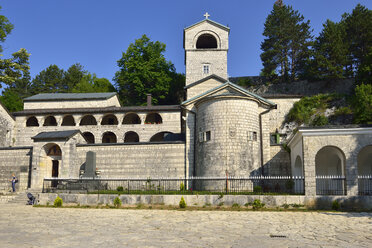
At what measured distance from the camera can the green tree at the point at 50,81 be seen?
58059 mm

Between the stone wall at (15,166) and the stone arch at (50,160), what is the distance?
1.29 m

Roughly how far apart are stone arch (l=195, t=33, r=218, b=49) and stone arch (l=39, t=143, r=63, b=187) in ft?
68.1

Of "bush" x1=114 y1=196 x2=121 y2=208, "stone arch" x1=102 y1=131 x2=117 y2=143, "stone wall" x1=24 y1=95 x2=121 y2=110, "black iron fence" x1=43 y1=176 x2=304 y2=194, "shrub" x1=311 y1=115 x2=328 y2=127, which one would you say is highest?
"stone wall" x1=24 y1=95 x2=121 y2=110

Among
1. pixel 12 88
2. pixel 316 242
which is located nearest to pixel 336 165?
pixel 316 242

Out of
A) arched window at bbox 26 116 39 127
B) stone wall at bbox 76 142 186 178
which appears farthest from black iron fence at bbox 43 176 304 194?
arched window at bbox 26 116 39 127

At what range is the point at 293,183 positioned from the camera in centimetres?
1783

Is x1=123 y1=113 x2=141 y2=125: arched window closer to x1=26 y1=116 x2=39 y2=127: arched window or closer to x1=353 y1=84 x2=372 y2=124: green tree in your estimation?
x1=26 y1=116 x2=39 y2=127: arched window

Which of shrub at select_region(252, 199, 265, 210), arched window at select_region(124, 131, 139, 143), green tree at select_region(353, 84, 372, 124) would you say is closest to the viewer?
shrub at select_region(252, 199, 265, 210)

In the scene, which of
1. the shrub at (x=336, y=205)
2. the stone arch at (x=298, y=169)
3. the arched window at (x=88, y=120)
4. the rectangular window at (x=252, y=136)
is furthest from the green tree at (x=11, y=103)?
the shrub at (x=336, y=205)

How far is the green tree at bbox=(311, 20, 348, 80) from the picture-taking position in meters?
37.2

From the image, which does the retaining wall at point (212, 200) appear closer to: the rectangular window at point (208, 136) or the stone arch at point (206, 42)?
the rectangular window at point (208, 136)

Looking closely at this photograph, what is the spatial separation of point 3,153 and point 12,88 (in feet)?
130

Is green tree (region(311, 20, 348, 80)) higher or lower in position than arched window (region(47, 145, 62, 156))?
higher

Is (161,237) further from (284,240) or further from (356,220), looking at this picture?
(356,220)
